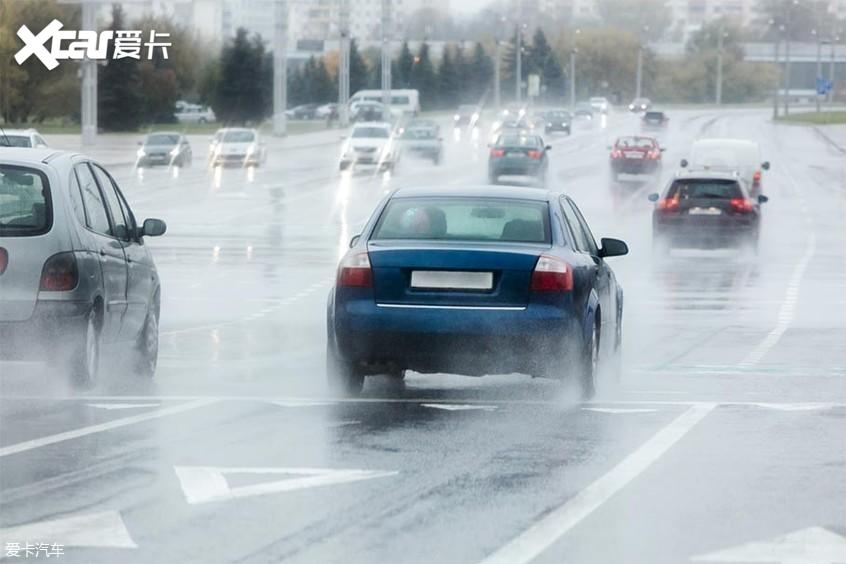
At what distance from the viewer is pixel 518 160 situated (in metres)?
59.9

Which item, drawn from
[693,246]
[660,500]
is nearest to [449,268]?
[660,500]

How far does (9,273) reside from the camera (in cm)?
1225

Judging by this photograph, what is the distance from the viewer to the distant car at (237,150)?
69.4 m

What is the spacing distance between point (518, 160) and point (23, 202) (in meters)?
47.7

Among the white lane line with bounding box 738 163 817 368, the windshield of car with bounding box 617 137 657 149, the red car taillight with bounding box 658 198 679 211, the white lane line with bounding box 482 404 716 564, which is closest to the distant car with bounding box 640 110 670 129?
the windshield of car with bounding box 617 137 657 149

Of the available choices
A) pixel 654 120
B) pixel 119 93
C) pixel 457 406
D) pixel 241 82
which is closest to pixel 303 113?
pixel 241 82

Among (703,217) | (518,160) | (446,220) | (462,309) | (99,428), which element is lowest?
(518,160)

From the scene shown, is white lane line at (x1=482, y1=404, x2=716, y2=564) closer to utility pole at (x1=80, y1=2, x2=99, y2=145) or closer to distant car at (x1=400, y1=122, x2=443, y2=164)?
distant car at (x1=400, y1=122, x2=443, y2=164)

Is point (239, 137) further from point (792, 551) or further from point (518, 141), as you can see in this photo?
point (792, 551)

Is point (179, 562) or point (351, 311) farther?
point (351, 311)

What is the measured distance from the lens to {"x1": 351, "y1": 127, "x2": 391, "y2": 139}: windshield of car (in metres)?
68.3

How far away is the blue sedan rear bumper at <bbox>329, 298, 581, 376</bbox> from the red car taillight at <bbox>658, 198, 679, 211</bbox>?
21015mm

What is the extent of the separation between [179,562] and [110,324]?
245 inches

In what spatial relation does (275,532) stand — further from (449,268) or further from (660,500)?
(449,268)
